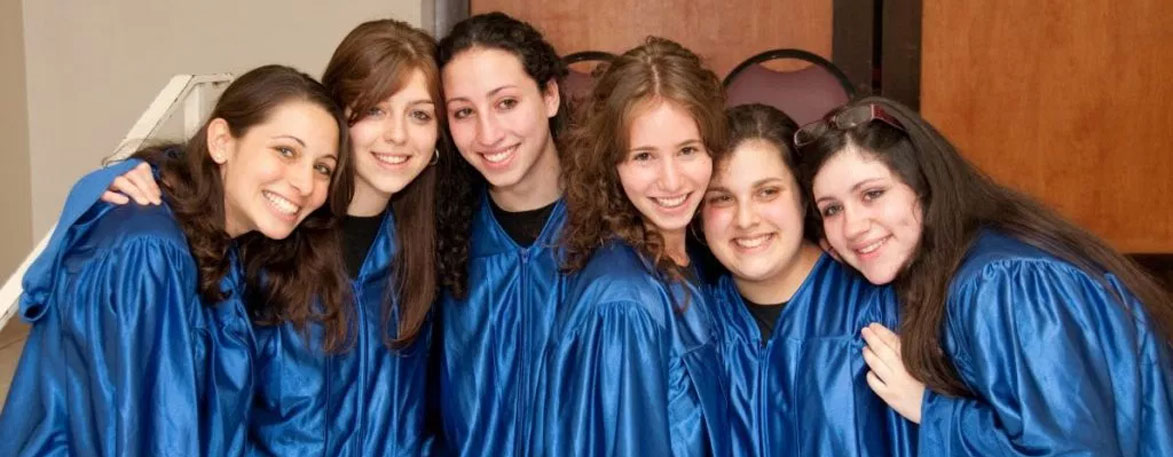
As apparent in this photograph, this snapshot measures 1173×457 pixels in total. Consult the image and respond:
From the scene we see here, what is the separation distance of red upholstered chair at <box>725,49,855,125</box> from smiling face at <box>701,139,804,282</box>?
136 centimetres

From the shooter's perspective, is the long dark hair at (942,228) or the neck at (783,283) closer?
the long dark hair at (942,228)

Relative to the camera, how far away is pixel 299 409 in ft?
8.59

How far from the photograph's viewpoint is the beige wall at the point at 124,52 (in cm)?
530

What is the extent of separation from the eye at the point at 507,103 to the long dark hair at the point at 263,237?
38cm

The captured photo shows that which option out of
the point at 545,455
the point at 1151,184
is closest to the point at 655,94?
the point at 545,455

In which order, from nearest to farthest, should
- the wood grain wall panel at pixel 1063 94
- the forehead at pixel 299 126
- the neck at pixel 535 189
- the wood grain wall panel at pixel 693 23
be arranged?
the forehead at pixel 299 126, the neck at pixel 535 189, the wood grain wall panel at pixel 1063 94, the wood grain wall panel at pixel 693 23

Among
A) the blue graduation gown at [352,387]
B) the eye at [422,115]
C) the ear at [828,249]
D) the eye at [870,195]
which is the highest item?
the eye at [422,115]

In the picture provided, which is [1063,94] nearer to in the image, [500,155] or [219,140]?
[500,155]

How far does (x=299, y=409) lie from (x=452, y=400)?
0.37 metres

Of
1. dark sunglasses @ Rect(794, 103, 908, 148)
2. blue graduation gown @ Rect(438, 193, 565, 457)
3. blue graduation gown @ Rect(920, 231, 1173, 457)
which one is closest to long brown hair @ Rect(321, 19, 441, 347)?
blue graduation gown @ Rect(438, 193, 565, 457)

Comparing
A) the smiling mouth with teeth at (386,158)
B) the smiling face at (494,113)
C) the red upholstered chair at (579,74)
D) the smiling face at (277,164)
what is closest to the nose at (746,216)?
the smiling face at (494,113)

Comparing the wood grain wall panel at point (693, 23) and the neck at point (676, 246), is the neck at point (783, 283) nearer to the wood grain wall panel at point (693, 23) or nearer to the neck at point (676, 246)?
the neck at point (676, 246)

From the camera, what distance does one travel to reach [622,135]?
255cm

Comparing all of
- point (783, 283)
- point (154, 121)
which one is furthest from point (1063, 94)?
point (154, 121)
